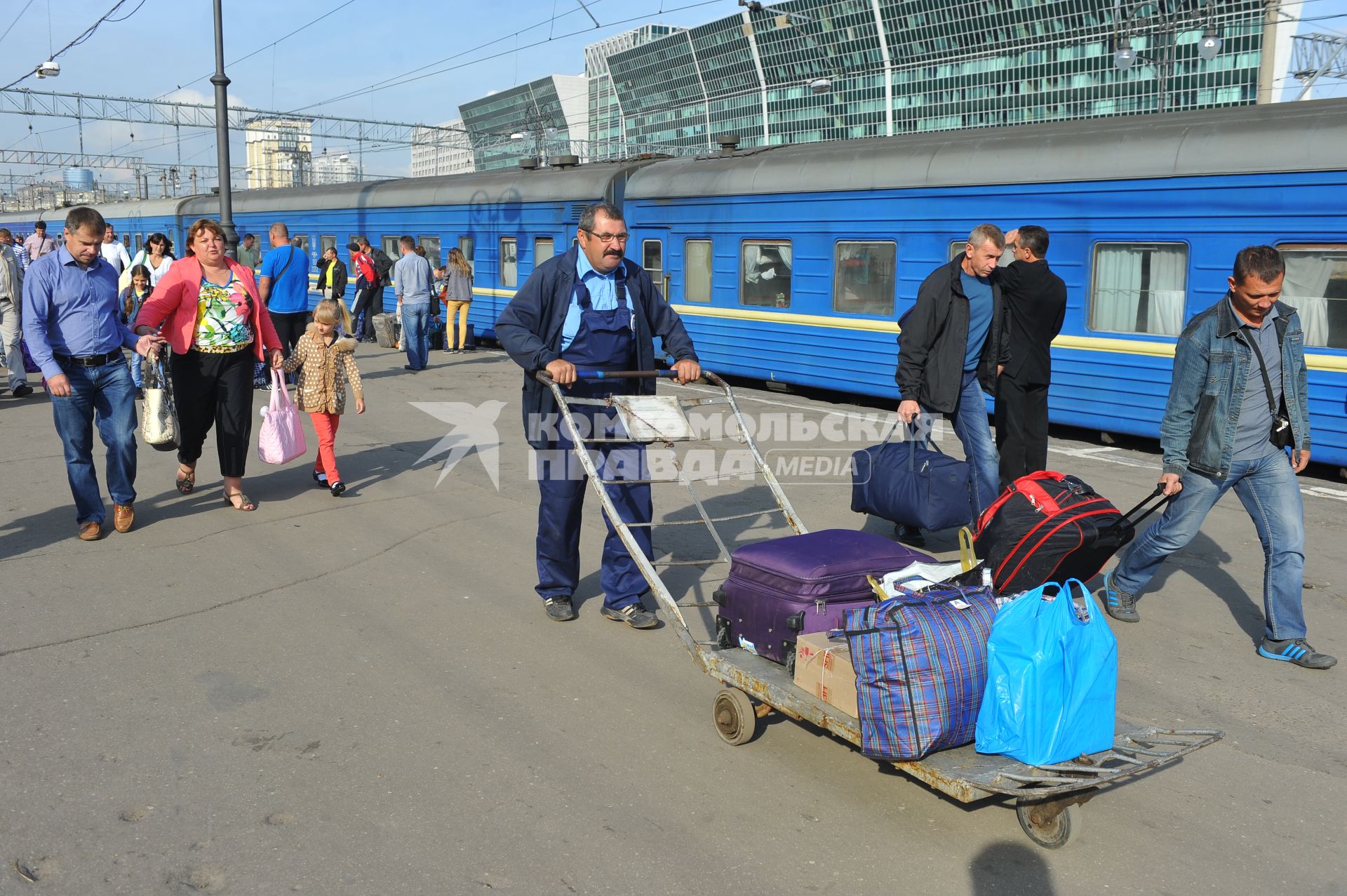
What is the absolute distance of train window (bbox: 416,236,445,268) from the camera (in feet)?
72.7

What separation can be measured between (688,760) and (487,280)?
17.3 meters

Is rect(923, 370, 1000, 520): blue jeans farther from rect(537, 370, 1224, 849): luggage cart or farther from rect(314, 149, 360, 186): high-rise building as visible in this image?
rect(314, 149, 360, 186): high-rise building

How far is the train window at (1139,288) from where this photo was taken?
10508mm

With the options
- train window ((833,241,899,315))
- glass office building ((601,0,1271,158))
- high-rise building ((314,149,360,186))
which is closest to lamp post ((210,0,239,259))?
high-rise building ((314,149,360,186))

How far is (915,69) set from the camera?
117000 mm

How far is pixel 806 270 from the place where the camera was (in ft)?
46.3

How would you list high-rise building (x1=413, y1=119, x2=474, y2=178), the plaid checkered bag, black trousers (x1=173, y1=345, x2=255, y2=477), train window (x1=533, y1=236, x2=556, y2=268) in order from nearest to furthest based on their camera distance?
the plaid checkered bag < black trousers (x1=173, y1=345, x2=255, y2=477) < train window (x1=533, y1=236, x2=556, y2=268) < high-rise building (x1=413, y1=119, x2=474, y2=178)

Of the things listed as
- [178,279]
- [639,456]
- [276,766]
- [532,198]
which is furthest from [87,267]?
[532,198]

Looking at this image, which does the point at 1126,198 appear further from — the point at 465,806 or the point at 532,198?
the point at 532,198

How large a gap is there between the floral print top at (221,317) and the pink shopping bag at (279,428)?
19.4 inches

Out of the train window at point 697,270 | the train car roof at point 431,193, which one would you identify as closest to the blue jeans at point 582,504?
the train window at point 697,270

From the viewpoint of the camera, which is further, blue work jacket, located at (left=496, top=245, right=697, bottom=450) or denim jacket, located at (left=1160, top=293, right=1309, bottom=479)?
blue work jacket, located at (left=496, top=245, right=697, bottom=450)

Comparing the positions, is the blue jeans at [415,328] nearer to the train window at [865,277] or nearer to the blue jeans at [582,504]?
the train window at [865,277]

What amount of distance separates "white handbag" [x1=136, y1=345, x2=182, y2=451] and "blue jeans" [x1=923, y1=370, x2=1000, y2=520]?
16.5 ft
